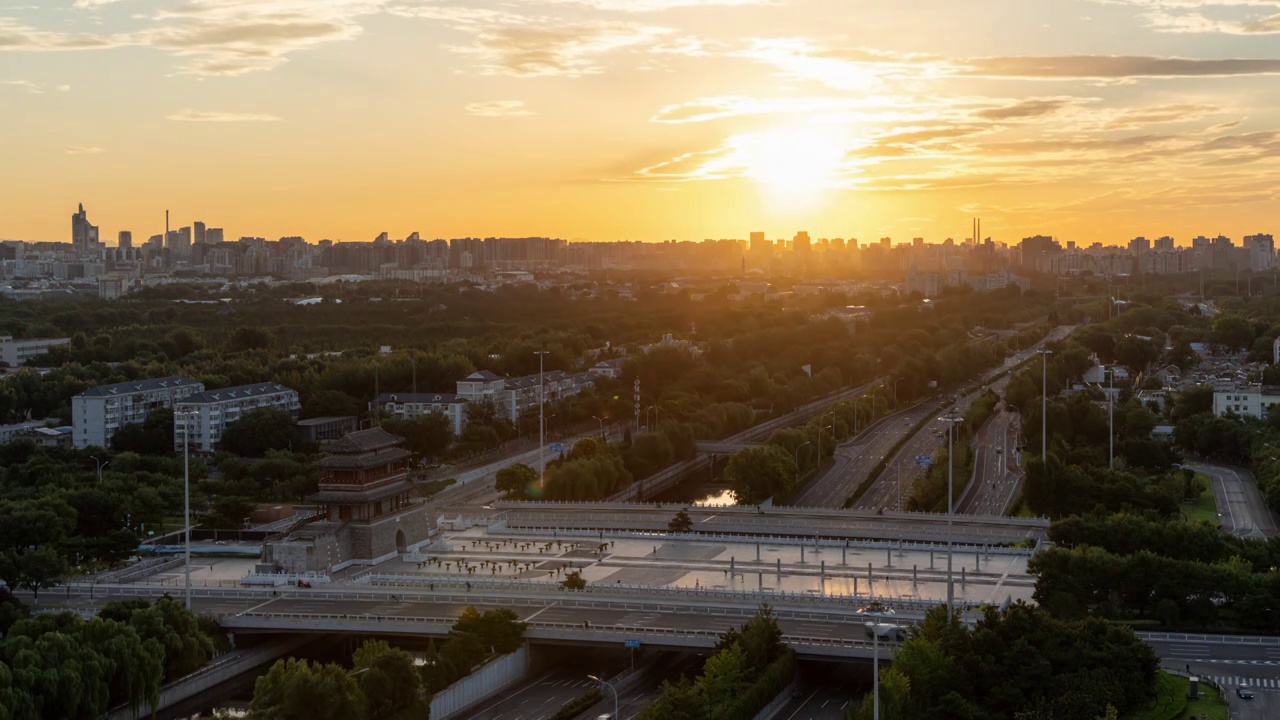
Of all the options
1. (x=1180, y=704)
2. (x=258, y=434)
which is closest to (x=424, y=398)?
(x=258, y=434)

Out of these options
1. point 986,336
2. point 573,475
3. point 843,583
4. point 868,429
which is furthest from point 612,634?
point 986,336

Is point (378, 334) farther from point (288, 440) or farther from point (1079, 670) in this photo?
point (1079, 670)

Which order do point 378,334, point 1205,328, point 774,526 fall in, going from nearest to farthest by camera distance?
point 774,526
point 378,334
point 1205,328

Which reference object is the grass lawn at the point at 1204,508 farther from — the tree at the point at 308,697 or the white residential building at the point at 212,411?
the white residential building at the point at 212,411

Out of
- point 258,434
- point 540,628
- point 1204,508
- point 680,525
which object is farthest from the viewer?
point 258,434

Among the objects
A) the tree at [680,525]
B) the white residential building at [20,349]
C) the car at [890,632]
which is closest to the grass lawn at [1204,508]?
the tree at [680,525]

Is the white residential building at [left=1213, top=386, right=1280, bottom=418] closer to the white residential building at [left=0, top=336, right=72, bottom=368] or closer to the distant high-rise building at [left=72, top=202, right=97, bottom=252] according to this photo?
the white residential building at [left=0, top=336, right=72, bottom=368]

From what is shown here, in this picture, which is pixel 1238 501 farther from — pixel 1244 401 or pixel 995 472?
pixel 1244 401
